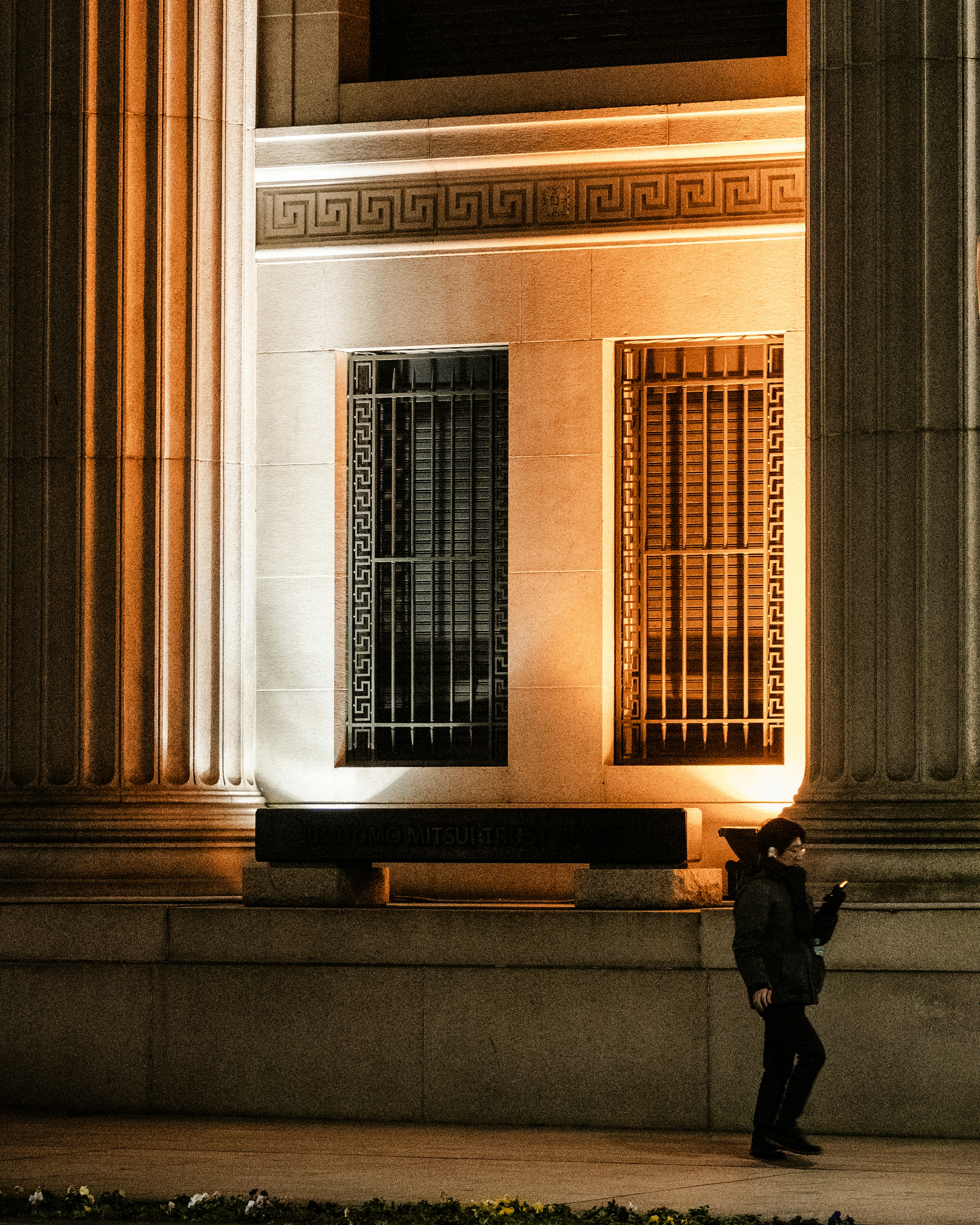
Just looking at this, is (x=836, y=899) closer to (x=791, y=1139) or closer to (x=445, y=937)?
(x=791, y=1139)

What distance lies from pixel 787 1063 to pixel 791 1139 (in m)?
0.44

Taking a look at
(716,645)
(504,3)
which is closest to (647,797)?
(716,645)

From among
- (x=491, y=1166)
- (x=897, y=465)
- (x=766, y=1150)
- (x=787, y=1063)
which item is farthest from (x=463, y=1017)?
(x=897, y=465)

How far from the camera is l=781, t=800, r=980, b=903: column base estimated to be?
1319 cm

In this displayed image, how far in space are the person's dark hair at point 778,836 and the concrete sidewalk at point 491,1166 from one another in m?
1.76

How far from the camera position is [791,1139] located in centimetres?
1164

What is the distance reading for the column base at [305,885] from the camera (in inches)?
559

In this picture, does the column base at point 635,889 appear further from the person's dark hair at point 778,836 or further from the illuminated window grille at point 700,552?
the illuminated window grille at point 700,552

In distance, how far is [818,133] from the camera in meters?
14.1

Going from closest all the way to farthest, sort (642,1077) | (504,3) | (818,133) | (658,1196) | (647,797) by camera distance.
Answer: (658,1196) → (642,1077) → (818,133) → (647,797) → (504,3)

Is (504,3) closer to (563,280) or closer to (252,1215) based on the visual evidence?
(563,280)

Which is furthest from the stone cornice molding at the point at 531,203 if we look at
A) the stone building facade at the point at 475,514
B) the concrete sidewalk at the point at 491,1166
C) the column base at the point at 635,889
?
the concrete sidewalk at the point at 491,1166

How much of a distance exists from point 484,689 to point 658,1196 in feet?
23.0

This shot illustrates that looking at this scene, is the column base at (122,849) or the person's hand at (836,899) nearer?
the person's hand at (836,899)
